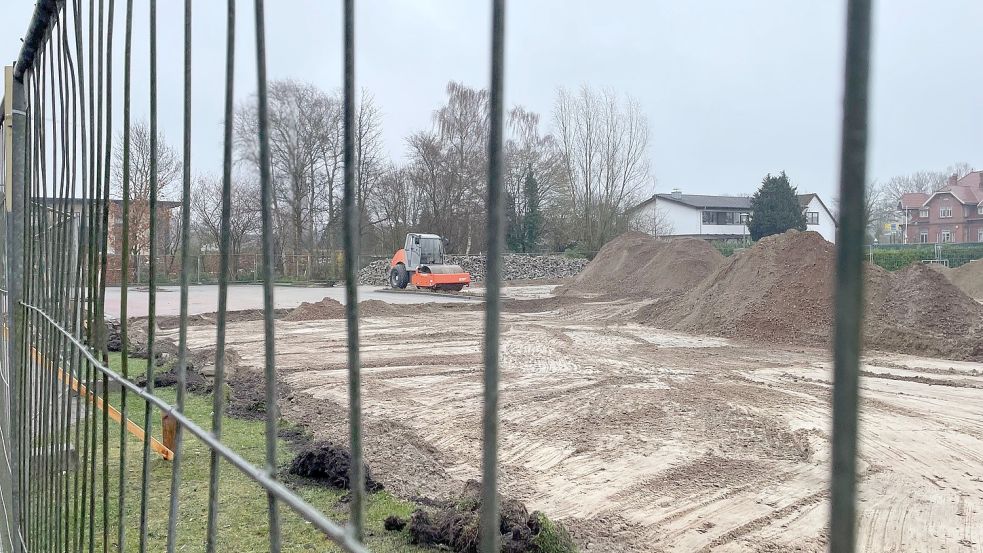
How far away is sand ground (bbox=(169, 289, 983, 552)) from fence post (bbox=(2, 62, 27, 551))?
271cm

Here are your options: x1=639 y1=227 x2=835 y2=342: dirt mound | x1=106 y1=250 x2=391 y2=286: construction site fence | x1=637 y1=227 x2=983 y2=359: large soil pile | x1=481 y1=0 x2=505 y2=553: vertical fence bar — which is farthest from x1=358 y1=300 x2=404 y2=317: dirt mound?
x1=481 y1=0 x2=505 y2=553: vertical fence bar

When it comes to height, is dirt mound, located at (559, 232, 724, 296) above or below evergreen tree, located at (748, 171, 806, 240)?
below

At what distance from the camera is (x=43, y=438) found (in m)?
2.83

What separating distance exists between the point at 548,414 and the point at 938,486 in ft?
12.0

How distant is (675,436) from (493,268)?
674 centimetres

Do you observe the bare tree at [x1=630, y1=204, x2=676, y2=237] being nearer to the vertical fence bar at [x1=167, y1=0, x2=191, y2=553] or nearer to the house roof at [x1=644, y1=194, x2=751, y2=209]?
the house roof at [x1=644, y1=194, x2=751, y2=209]

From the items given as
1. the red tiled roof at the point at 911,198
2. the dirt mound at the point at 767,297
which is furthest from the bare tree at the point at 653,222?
the red tiled roof at the point at 911,198

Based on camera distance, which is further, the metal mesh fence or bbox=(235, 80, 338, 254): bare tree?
bbox=(235, 80, 338, 254): bare tree

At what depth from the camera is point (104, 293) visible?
7.32ft

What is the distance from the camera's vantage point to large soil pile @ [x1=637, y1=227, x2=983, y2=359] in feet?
45.5

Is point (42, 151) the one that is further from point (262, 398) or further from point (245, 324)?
point (245, 324)

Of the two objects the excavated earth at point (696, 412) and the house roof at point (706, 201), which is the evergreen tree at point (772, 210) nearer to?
the excavated earth at point (696, 412)

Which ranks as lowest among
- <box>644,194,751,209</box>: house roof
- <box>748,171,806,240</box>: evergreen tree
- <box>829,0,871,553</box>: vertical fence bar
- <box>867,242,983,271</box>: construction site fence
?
<box>829,0,871,553</box>: vertical fence bar

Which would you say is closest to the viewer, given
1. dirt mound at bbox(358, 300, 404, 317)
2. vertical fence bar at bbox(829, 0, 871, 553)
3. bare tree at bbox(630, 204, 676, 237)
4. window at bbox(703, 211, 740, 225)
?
vertical fence bar at bbox(829, 0, 871, 553)
